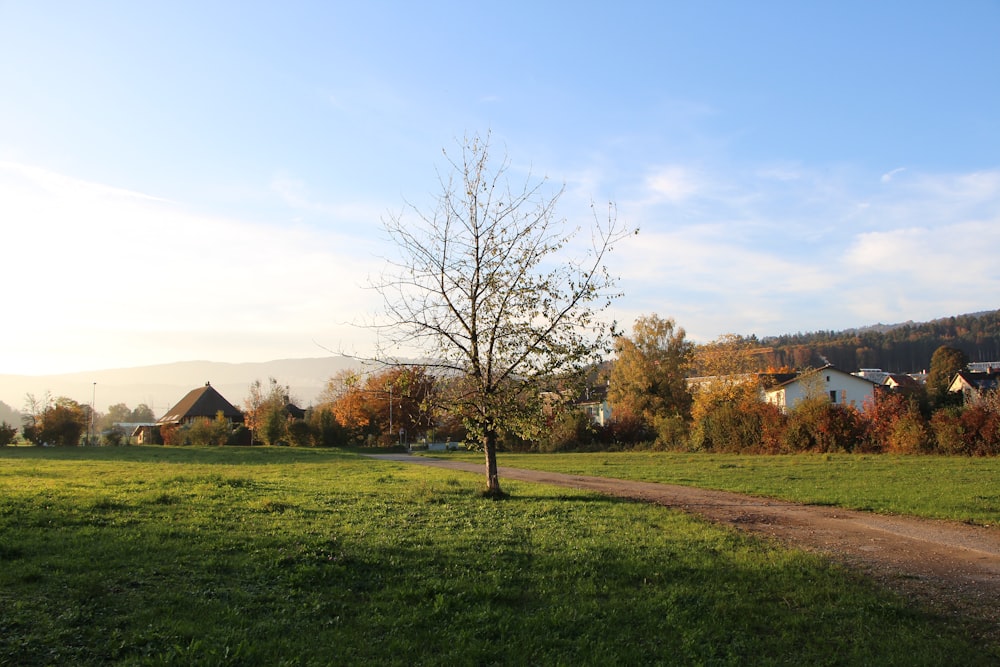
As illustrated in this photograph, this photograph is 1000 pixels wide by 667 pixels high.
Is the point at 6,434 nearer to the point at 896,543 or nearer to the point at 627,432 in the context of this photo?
the point at 627,432

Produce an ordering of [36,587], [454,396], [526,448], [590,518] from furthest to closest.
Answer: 1. [526,448]
2. [454,396]
3. [590,518]
4. [36,587]

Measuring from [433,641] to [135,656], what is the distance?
95.9 inches

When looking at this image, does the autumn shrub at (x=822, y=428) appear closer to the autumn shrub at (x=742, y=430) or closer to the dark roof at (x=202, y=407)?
the autumn shrub at (x=742, y=430)

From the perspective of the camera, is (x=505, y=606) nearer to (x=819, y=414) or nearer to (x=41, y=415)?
(x=819, y=414)

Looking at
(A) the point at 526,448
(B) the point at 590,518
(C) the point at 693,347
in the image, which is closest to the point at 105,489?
(B) the point at 590,518

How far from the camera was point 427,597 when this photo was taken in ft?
24.1

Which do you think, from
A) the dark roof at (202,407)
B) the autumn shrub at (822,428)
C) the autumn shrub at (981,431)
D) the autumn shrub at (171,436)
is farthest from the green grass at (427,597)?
the dark roof at (202,407)

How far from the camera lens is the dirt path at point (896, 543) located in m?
7.71

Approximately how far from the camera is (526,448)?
181 ft

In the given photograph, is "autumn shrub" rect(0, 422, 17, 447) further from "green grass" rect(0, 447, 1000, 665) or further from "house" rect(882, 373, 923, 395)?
"house" rect(882, 373, 923, 395)

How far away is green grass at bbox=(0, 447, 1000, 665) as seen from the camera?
584 centimetres

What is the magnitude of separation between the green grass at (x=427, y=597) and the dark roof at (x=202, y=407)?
83.7 metres

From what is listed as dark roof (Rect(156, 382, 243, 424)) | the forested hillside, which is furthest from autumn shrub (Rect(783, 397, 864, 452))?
the forested hillside

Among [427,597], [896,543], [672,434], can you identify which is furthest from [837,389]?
[427,597]
